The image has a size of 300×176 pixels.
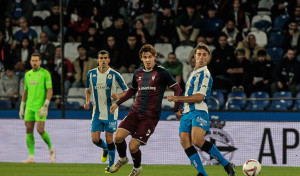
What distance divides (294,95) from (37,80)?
19.0ft

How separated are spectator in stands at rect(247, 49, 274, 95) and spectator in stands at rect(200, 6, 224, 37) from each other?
1919 mm

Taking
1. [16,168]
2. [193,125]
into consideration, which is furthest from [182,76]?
[193,125]

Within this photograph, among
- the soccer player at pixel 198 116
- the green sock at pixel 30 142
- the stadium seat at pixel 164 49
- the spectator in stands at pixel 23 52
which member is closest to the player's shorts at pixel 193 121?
the soccer player at pixel 198 116

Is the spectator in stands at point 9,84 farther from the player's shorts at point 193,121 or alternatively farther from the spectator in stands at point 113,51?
the player's shorts at point 193,121

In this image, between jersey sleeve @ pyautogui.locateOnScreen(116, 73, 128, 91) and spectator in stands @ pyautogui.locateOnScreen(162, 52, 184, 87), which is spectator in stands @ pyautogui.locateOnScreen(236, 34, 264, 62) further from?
jersey sleeve @ pyautogui.locateOnScreen(116, 73, 128, 91)

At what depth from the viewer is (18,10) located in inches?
772

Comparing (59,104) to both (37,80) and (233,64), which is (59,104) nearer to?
(37,80)

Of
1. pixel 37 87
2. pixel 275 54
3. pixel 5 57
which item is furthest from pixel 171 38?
pixel 37 87

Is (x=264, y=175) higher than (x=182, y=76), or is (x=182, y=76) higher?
(x=182, y=76)

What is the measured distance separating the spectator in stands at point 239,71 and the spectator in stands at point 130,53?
93.8 inches

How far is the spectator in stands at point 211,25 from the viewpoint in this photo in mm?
17172

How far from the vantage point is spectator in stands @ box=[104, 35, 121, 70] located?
16531mm

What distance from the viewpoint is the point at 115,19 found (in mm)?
17859

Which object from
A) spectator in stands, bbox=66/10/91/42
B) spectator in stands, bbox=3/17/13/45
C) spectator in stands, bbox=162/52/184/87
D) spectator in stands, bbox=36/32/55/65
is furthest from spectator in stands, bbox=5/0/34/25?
spectator in stands, bbox=162/52/184/87
